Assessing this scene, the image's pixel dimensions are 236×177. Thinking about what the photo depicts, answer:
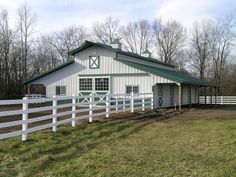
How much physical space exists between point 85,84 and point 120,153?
728 inches

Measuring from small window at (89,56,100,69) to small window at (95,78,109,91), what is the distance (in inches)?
41.1

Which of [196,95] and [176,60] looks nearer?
[196,95]

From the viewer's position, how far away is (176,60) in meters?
57.1

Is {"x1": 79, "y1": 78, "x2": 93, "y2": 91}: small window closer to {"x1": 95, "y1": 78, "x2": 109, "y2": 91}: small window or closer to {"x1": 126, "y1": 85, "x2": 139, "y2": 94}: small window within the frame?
{"x1": 95, "y1": 78, "x2": 109, "y2": 91}: small window

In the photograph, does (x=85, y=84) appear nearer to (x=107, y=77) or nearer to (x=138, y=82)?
(x=107, y=77)

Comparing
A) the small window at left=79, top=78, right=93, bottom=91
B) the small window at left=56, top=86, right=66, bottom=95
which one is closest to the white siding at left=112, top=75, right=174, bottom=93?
the small window at left=79, top=78, right=93, bottom=91

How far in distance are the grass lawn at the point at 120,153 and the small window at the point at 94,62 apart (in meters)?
14.4

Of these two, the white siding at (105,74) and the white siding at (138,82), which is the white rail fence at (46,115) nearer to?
the white siding at (138,82)

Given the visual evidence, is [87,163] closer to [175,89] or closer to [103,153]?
[103,153]

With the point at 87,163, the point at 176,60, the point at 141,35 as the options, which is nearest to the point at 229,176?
the point at 87,163

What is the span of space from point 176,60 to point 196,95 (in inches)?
892

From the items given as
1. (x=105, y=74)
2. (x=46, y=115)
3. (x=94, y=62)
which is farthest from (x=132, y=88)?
(x=46, y=115)

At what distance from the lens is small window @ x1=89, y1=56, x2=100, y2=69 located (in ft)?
82.3

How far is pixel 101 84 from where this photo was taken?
82.3 feet
